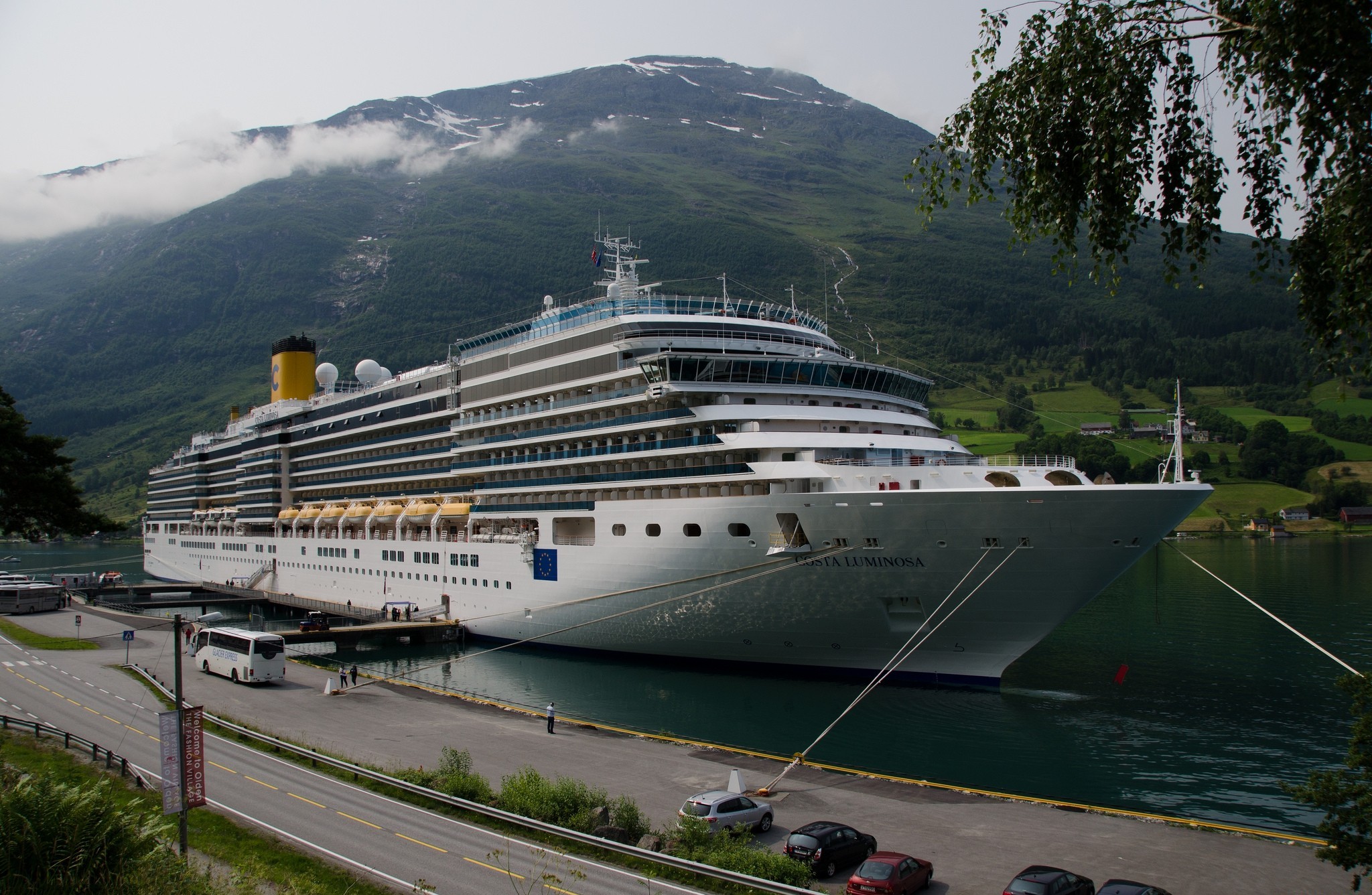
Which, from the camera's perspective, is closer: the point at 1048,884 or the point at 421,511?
the point at 1048,884

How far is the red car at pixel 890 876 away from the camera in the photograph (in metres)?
13.0

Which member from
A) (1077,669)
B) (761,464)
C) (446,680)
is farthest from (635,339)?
(1077,669)

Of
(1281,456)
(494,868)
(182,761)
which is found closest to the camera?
(494,868)

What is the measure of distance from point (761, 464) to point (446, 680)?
17298 mm

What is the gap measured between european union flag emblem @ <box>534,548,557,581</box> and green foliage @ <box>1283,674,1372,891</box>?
2619cm

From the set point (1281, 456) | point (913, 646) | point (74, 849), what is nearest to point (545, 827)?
point (74, 849)

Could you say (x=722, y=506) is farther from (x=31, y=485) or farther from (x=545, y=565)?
(x=31, y=485)

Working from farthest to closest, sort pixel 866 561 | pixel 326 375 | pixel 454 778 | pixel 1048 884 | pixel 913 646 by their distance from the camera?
pixel 326 375 → pixel 913 646 → pixel 866 561 → pixel 454 778 → pixel 1048 884

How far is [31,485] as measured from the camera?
2272cm

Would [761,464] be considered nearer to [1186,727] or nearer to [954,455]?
[954,455]

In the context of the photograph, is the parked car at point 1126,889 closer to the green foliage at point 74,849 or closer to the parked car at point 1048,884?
the parked car at point 1048,884

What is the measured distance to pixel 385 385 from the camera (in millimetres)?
51188

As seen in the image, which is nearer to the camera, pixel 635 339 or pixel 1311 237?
pixel 1311 237

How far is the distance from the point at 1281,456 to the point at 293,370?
126623 millimetres
